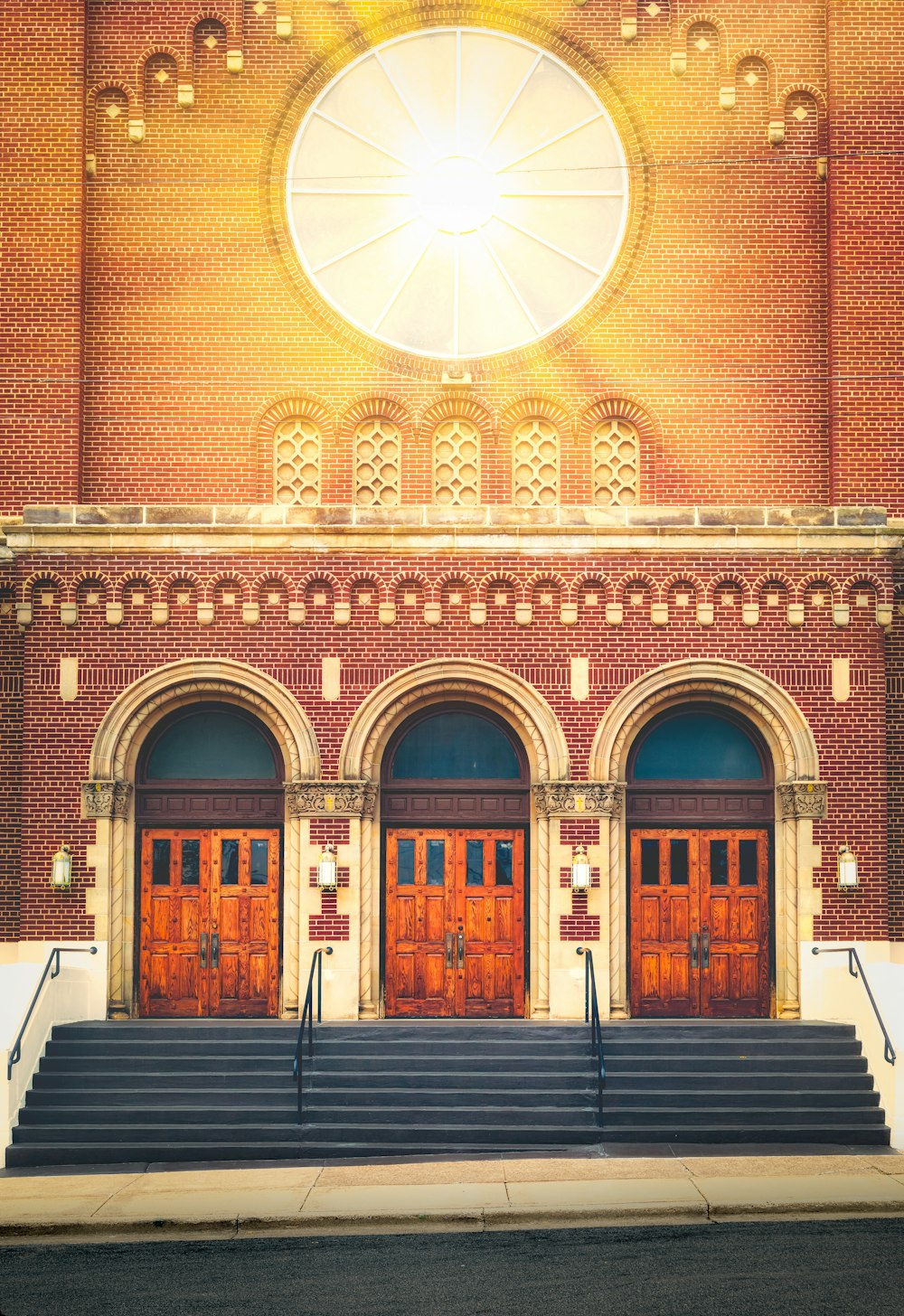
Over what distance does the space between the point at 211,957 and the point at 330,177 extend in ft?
33.9

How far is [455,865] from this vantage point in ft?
63.2

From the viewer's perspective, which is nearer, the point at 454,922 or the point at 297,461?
the point at 454,922

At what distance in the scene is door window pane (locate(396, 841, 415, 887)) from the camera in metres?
19.3

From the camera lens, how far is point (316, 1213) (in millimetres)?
13602

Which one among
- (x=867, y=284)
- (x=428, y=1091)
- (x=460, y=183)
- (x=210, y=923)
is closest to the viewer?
(x=428, y=1091)

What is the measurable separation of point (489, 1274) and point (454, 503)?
10710mm

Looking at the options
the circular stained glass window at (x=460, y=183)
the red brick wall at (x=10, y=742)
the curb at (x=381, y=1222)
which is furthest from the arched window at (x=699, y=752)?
the red brick wall at (x=10, y=742)

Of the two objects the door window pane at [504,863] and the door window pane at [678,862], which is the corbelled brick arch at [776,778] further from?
the door window pane at [504,863]

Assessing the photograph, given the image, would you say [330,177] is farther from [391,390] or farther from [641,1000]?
[641,1000]

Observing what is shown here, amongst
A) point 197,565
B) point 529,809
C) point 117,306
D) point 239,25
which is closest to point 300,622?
point 197,565

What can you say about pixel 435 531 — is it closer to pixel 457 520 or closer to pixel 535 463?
pixel 457 520

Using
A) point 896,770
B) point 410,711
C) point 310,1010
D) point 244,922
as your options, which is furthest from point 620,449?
point 310,1010

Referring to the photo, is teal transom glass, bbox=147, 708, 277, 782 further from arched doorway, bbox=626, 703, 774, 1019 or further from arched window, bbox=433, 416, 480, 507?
arched doorway, bbox=626, 703, 774, 1019

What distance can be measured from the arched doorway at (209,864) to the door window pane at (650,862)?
4.43m
